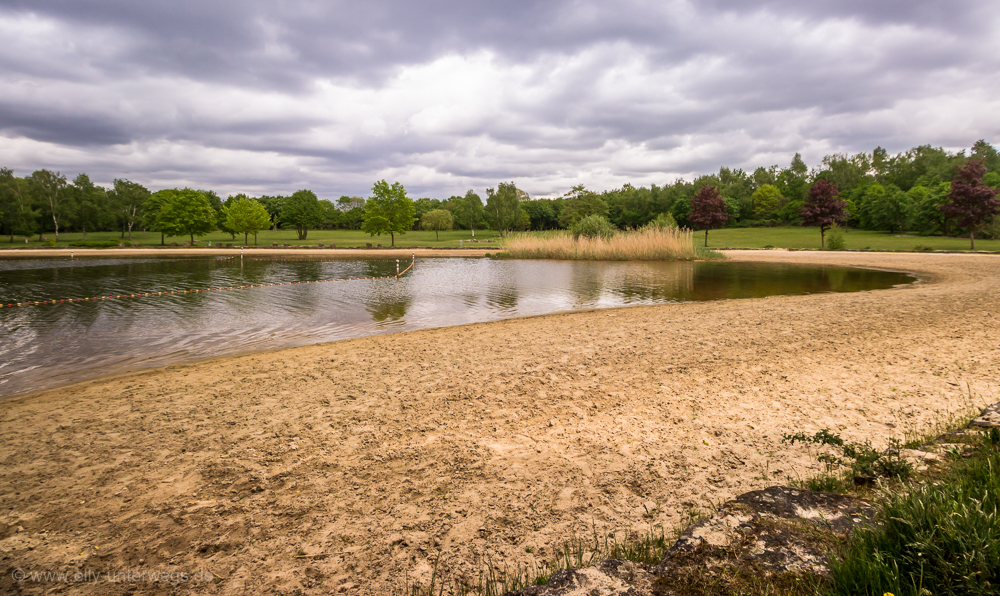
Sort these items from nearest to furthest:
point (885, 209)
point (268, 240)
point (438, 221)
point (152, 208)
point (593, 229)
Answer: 1. point (593, 229)
2. point (885, 209)
3. point (268, 240)
4. point (152, 208)
5. point (438, 221)

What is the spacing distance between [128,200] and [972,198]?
346 ft

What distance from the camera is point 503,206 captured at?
221ft

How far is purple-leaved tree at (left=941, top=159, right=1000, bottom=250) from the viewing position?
3303cm

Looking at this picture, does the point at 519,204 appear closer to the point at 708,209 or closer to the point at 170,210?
the point at 708,209

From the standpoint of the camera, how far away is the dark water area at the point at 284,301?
29.5ft

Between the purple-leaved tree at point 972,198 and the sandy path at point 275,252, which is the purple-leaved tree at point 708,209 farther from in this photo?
the sandy path at point 275,252

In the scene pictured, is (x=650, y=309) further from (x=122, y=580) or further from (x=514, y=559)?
(x=122, y=580)

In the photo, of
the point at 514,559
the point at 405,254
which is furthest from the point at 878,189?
the point at 514,559

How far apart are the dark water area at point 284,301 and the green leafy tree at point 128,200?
2157 inches

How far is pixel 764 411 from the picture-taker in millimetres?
5121

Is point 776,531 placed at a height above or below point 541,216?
below

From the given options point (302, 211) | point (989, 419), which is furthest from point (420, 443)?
point (302, 211)

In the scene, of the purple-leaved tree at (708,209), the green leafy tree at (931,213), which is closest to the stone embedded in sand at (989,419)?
the purple-leaved tree at (708,209)

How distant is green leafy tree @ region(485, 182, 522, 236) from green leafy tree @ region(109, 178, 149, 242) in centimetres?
5576
